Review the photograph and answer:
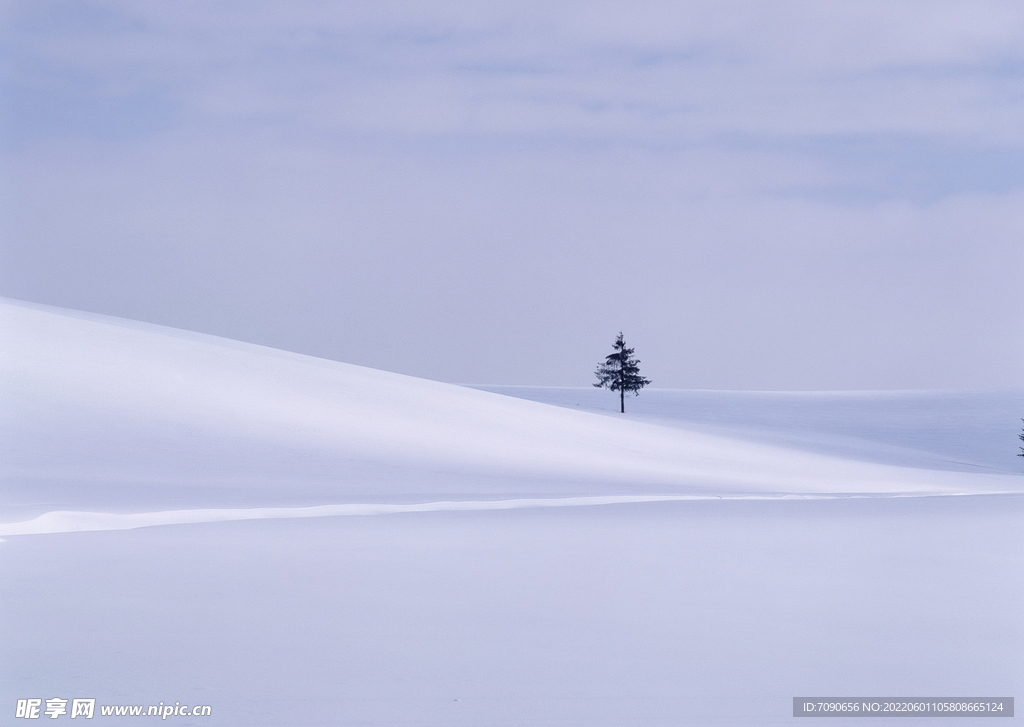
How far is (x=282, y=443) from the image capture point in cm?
1656

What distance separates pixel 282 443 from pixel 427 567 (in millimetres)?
8949

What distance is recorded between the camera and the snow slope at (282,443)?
13.5 m

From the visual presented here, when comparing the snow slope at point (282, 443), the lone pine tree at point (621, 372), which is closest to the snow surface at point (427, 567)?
the snow slope at point (282, 443)

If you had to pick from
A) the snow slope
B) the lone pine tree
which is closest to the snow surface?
the snow slope

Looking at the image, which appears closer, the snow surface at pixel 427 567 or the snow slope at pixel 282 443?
the snow surface at pixel 427 567

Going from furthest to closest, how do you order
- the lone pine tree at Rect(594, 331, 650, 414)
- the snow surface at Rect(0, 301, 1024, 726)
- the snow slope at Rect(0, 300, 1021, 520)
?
the lone pine tree at Rect(594, 331, 650, 414) → the snow slope at Rect(0, 300, 1021, 520) → the snow surface at Rect(0, 301, 1024, 726)

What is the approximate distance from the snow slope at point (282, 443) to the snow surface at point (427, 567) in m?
0.09

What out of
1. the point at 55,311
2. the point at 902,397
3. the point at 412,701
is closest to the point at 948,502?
the point at 412,701

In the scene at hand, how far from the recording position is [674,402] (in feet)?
236

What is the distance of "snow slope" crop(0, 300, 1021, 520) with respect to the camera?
13492mm

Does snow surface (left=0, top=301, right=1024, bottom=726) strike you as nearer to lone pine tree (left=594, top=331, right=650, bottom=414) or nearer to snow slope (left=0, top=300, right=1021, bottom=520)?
snow slope (left=0, top=300, right=1021, bottom=520)

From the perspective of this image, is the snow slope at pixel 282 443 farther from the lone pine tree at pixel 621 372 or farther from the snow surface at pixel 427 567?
the lone pine tree at pixel 621 372

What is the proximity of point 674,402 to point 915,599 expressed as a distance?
65338 mm

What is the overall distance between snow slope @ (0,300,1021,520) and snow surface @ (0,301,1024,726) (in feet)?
0.31
